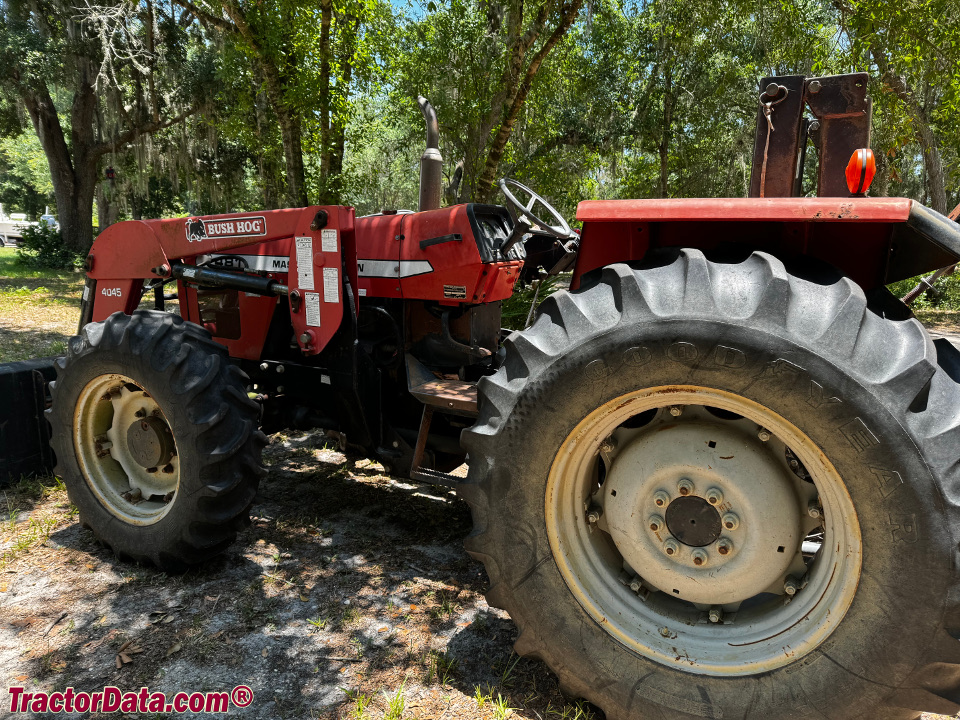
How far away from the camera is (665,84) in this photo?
585 inches

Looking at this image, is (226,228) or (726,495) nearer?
(726,495)

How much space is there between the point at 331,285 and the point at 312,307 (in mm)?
160

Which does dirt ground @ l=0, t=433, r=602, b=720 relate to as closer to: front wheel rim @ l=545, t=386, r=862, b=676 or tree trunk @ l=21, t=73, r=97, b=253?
front wheel rim @ l=545, t=386, r=862, b=676

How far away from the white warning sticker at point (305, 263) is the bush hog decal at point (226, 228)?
25cm

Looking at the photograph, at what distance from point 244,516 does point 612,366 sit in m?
1.95

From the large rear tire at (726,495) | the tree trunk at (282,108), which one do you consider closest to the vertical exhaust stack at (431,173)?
the large rear tire at (726,495)

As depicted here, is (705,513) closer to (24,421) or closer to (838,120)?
(838,120)

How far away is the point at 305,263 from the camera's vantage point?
3.31 metres

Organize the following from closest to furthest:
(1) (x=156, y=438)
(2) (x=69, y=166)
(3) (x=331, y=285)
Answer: (1) (x=156, y=438), (3) (x=331, y=285), (2) (x=69, y=166)

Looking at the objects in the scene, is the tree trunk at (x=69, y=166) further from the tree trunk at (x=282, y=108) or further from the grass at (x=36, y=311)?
the tree trunk at (x=282, y=108)

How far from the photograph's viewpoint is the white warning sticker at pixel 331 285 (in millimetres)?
3236

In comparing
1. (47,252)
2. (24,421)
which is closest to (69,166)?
(47,252)

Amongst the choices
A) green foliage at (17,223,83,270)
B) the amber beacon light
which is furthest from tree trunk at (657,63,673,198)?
green foliage at (17,223,83,270)

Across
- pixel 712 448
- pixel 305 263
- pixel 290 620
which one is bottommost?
pixel 290 620
